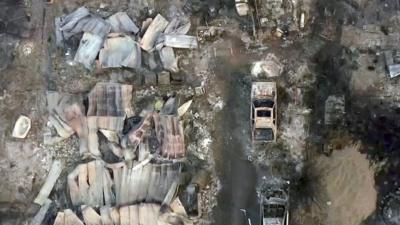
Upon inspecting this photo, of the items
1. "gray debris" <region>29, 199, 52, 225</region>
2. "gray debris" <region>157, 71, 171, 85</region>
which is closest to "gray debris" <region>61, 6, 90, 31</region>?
"gray debris" <region>157, 71, 171, 85</region>

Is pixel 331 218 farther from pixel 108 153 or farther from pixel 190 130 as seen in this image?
pixel 108 153

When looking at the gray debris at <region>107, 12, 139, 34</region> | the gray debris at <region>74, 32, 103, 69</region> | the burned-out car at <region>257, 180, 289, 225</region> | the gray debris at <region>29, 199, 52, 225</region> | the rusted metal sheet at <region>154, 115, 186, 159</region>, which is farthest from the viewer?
the gray debris at <region>29, 199, 52, 225</region>

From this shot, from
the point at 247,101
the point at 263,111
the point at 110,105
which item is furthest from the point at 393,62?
the point at 110,105

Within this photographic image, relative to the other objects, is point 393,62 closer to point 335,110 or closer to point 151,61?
point 335,110

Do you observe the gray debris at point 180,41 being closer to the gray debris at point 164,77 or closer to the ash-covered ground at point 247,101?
the ash-covered ground at point 247,101

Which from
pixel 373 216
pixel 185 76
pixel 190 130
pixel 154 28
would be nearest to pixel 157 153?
pixel 190 130

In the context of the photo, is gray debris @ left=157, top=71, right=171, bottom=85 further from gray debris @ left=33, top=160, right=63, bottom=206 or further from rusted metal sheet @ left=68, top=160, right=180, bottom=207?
gray debris @ left=33, top=160, right=63, bottom=206

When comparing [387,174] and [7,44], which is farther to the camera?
[7,44]

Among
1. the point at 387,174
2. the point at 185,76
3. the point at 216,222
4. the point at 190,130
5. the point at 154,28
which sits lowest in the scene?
the point at 216,222
